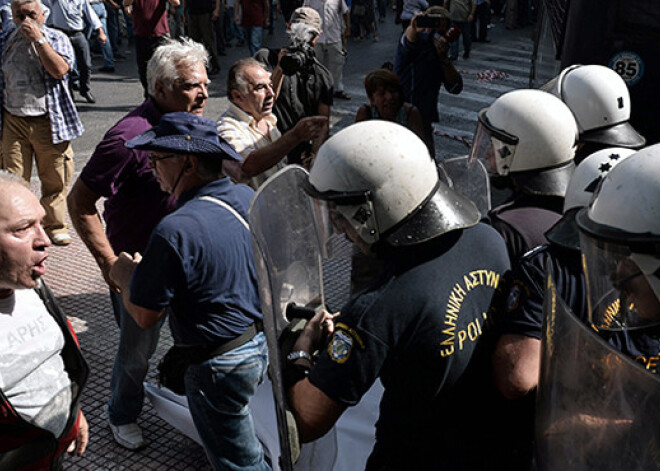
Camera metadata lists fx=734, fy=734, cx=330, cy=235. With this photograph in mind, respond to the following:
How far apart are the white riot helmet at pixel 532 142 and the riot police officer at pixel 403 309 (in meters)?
1.09

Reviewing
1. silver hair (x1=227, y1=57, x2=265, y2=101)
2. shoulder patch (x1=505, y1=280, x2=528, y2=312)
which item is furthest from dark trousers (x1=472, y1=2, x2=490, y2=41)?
shoulder patch (x1=505, y1=280, x2=528, y2=312)

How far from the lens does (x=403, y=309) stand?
1.84 metres

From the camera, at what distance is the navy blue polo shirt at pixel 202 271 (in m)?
2.62

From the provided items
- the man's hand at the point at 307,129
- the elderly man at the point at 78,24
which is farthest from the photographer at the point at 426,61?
the elderly man at the point at 78,24

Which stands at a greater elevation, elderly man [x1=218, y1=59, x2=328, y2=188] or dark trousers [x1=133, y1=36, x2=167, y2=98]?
elderly man [x1=218, y1=59, x2=328, y2=188]

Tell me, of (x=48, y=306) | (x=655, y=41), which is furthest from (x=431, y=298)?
(x=655, y=41)

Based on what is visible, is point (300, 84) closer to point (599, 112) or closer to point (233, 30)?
point (599, 112)

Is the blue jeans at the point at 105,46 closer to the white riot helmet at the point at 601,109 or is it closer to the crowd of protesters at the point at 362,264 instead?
the crowd of protesters at the point at 362,264

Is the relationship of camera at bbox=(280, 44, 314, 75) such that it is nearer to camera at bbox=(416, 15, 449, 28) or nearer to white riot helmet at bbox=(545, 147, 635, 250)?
camera at bbox=(416, 15, 449, 28)

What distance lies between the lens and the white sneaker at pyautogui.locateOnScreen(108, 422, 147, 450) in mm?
3641

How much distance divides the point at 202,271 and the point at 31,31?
364cm

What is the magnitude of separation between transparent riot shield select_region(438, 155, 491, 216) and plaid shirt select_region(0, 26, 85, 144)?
3.73 metres

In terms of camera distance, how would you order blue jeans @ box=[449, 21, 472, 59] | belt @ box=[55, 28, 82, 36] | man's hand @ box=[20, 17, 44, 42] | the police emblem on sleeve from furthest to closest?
blue jeans @ box=[449, 21, 472, 59] → belt @ box=[55, 28, 82, 36] → man's hand @ box=[20, 17, 44, 42] → the police emblem on sleeve

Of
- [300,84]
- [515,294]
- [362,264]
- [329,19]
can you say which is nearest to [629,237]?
[515,294]
